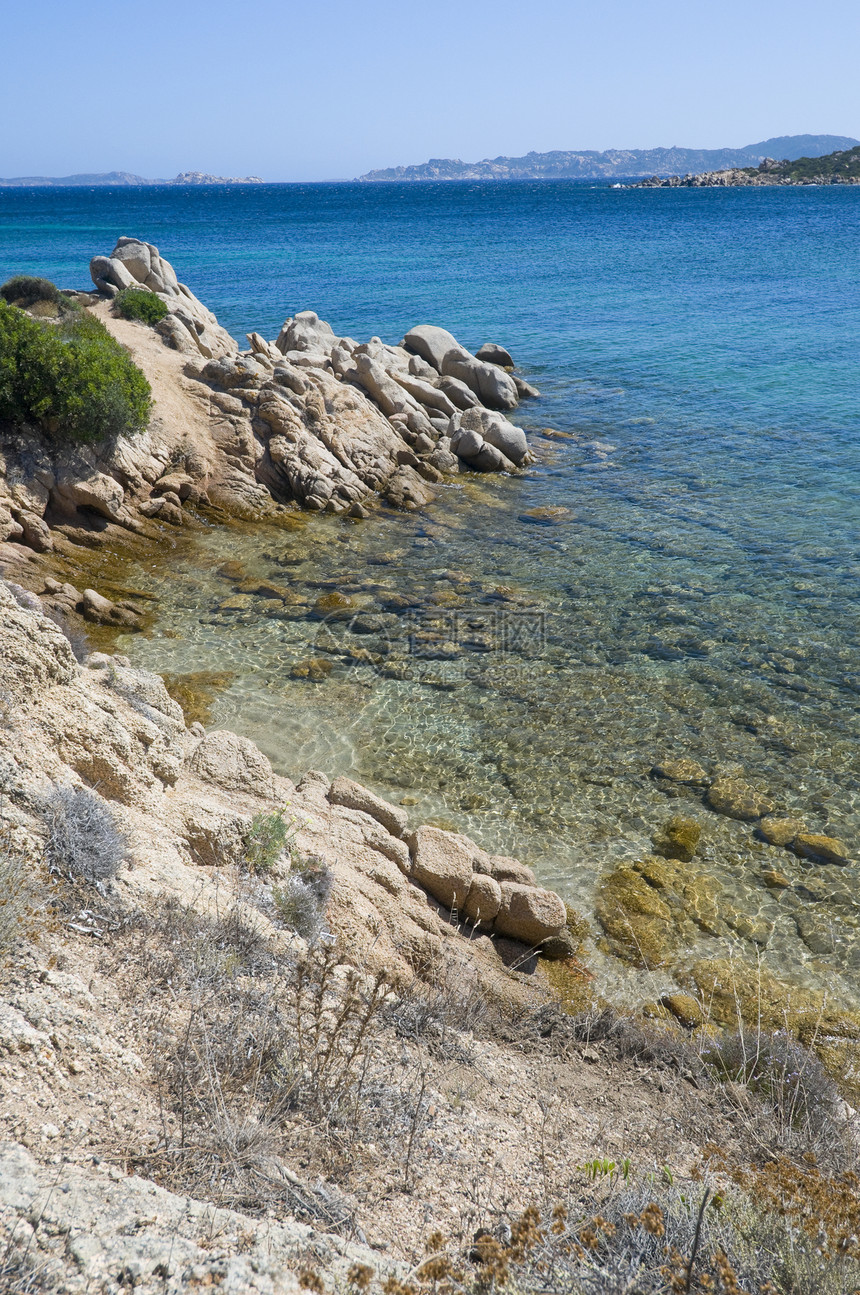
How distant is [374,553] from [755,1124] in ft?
44.4

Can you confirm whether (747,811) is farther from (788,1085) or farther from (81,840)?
(81,840)

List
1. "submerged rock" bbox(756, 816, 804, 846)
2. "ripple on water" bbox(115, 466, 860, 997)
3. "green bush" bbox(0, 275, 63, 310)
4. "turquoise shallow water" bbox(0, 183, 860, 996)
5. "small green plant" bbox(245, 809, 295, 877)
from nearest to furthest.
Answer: "small green plant" bbox(245, 809, 295, 877) < "ripple on water" bbox(115, 466, 860, 997) < "submerged rock" bbox(756, 816, 804, 846) < "turquoise shallow water" bbox(0, 183, 860, 996) < "green bush" bbox(0, 275, 63, 310)

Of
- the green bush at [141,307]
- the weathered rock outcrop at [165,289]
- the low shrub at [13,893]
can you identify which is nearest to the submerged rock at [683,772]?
the low shrub at [13,893]

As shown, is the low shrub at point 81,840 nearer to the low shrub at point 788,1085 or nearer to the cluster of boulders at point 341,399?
the low shrub at point 788,1085

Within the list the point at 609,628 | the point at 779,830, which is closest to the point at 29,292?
the point at 609,628

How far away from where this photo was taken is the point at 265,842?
23.0 ft

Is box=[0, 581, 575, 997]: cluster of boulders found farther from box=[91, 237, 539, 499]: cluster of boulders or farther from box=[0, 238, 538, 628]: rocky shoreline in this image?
box=[91, 237, 539, 499]: cluster of boulders

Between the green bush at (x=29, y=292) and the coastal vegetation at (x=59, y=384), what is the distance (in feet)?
24.5

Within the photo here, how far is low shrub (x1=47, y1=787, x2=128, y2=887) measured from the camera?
17.3ft

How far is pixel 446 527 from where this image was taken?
1898 centimetres

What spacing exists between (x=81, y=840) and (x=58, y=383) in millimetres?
13945

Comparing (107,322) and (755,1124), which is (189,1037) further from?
(107,322)

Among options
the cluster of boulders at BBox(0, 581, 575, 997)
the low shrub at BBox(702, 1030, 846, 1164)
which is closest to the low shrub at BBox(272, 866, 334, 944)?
the cluster of boulders at BBox(0, 581, 575, 997)

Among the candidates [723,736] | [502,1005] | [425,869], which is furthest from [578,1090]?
[723,736]
